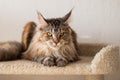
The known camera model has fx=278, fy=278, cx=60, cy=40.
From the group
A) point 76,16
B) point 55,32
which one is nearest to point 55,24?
point 55,32

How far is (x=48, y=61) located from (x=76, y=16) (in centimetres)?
64

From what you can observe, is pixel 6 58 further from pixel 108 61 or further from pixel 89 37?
pixel 89 37

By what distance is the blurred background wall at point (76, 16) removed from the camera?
1937mm

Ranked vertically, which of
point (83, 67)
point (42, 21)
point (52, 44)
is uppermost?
point (42, 21)

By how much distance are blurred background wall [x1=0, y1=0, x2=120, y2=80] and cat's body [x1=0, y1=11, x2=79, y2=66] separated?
381mm

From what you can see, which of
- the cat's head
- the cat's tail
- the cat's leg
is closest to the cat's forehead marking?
the cat's head

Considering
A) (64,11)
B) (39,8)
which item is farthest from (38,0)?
(64,11)

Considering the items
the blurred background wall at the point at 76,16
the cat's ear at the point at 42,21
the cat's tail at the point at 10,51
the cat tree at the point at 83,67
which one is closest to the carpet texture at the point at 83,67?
the cat tree at the point at 83,67

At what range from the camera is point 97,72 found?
1326mm

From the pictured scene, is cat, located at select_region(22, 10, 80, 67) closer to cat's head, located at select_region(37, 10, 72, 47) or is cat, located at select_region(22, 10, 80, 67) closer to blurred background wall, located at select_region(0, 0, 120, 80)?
cat's head, located at select_region(37, 10, 72, 47)

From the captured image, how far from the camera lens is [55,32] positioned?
4.66 ft

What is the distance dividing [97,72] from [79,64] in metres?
0.11

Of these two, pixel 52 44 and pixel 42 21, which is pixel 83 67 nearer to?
pixel 52 44

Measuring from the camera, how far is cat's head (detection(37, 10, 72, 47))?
4.64 ft
